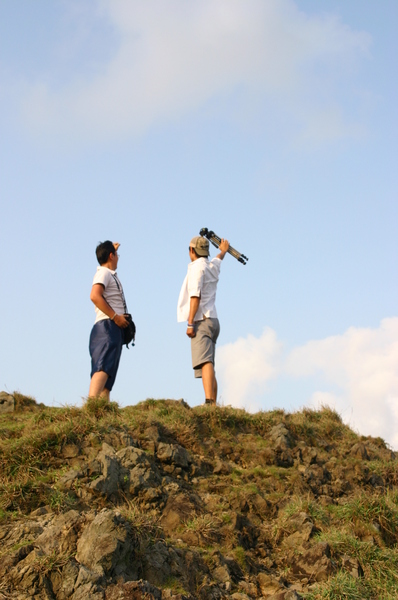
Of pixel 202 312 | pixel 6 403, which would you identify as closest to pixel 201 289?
pixel 202 312

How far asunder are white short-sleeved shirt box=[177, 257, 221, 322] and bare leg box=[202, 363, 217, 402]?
671 millimetres

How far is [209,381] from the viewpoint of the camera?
8547 millimetres

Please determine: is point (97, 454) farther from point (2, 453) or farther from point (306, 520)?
point (306, 520)

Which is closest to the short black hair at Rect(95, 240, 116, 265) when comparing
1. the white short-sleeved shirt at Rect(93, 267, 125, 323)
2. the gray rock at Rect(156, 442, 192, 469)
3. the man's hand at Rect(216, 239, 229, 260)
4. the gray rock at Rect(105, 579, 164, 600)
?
the white short-sleeved shirt at Rect(93, 267, 125, 323)

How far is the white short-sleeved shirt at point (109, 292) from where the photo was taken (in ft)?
25.9

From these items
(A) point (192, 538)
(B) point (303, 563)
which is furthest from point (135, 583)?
(B) point (303, 563)

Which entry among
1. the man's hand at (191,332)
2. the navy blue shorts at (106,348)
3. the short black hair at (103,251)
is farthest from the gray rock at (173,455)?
the short black hair at (103,251)

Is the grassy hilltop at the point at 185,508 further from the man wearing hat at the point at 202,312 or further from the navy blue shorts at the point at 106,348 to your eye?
the man wearing hat at the point at 202,312

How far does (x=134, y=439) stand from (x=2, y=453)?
1301mm

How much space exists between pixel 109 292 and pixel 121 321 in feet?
1.32

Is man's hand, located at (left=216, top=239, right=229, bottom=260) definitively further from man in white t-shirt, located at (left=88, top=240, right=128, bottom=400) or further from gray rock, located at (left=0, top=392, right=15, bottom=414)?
gray rock, located at (left=0, top=392, right=15, bottom=414)

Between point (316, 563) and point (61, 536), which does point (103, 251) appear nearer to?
point (61, 536)

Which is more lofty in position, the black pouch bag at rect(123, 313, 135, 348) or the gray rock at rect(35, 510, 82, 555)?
the black pouch bag at rect(123, 313, 135, 348)

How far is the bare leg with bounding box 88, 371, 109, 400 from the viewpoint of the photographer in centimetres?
753
